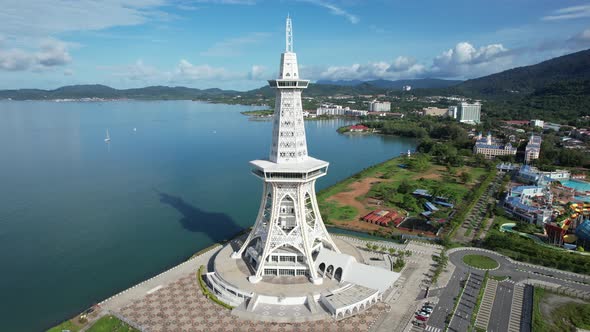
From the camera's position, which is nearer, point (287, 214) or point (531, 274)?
point (287, 214)

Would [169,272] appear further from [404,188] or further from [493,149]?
[493,149]

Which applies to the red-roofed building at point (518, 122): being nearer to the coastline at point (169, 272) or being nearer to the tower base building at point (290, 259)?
the coastline at point (169, 272)

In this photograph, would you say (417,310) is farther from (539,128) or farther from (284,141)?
(539,128)

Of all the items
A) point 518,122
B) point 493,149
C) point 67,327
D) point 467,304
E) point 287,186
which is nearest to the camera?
point 67,327

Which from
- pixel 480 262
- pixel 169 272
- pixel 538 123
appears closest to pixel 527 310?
pixel 480 262

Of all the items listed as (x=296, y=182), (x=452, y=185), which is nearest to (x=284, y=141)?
(x=296, y=182)

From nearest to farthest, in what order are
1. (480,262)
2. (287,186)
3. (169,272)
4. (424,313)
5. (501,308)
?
(424,313)
(501,308)
(287,186)
(169,272)
(480,262)
